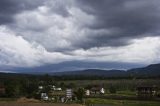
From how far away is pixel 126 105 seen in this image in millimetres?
95000

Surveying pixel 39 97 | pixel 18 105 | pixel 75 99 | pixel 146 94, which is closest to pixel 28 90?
pixel 39 97

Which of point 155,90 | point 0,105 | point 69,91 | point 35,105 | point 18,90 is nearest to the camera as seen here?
point 0,105

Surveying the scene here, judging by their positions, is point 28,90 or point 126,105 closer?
point 126,105

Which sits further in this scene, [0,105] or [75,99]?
[75,99]

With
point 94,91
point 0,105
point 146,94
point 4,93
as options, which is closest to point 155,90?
point 146,94

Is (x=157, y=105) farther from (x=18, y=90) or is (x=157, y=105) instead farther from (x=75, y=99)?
(x=18, y=90)

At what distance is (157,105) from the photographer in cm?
9306

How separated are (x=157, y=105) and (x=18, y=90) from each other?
66.6 m

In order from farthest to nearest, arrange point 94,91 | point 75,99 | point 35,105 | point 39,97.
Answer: point 94,91 < point 39,97 < point 75,99 < point 35,105

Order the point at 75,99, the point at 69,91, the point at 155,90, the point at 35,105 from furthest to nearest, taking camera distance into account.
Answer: the point at 155,90, the point at 75,99, the point at 69,91, the point at 35,105

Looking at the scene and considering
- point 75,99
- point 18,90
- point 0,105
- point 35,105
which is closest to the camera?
point 0,105

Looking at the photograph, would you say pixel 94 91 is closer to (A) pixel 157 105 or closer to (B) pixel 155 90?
(B) pixel 155 90

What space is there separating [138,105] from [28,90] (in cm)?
6231

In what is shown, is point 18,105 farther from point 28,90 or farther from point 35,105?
point 28,90
